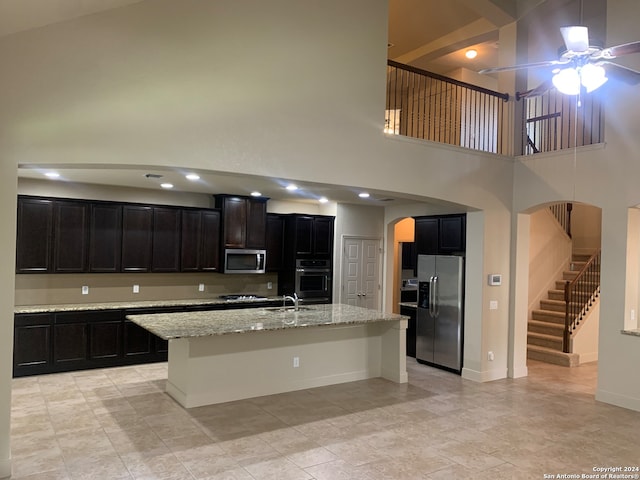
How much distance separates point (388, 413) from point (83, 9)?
478cm

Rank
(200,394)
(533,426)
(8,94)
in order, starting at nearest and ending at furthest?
1. (8,94)
2. (533,426)
3. (200,394)

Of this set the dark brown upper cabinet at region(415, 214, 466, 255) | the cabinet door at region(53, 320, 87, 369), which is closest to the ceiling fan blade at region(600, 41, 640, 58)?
the dark brown upper cabinet at region(415, 214, 466, 255)

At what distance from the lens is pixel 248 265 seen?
316 inches

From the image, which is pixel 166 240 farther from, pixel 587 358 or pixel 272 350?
pixel 587 358

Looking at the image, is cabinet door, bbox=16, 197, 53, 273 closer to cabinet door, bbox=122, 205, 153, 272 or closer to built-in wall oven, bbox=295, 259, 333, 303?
cabinet door, bbox=122, 205, 153, 272

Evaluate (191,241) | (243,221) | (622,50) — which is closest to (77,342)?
(191,241)

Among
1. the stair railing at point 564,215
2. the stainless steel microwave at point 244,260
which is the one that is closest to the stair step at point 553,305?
the stair railing at point 564,215

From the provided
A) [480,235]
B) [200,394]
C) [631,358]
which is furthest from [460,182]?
[200,394]

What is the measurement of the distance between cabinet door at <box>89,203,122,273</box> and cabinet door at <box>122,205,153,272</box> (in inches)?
3.3

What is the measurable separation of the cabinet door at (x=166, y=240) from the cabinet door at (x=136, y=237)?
0.09 m

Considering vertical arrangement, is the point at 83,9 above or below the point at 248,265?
above

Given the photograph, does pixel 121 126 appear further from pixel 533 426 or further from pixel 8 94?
pixel 533 426

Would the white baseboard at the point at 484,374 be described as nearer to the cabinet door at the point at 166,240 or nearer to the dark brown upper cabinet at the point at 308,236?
the dark brown upper cabinet at the point at 308,236

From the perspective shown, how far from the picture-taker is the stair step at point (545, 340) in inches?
314
